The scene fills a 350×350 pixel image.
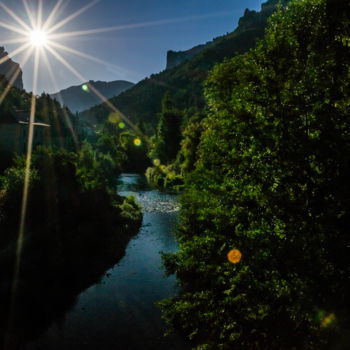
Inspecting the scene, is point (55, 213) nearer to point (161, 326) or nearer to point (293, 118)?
point (161, 326)

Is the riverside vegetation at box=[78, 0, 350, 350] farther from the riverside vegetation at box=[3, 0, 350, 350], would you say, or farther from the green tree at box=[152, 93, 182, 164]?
the green tree at box=[152, 93, 182, 164]

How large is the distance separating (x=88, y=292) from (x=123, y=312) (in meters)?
3.99

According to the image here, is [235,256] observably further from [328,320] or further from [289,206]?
[328,320]

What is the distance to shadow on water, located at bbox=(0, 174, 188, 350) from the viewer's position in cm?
1680

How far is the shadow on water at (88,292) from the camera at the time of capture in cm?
1680

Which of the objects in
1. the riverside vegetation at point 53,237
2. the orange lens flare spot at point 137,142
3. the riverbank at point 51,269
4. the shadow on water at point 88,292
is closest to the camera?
the shadow on water at point 88,292

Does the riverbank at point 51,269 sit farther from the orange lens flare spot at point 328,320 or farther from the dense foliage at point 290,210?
the orange lens flare spot at point 328,320

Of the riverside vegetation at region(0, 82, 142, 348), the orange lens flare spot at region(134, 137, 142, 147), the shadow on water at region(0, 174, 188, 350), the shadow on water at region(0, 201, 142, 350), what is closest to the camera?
the shadow on water at region(0, 174, 188, 350)

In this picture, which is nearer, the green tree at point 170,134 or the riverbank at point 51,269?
the riverbank at point 51,269

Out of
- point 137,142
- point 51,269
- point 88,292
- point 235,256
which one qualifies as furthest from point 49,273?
point 137,142

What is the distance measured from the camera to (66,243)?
91.1 feet

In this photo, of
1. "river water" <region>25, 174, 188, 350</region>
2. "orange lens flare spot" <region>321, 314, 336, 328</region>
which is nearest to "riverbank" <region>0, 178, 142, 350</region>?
"river water" <region>25, 174, 188, 350</region>

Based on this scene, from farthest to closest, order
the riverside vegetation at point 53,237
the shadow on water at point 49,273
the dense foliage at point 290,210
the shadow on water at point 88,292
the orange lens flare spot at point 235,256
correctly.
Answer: the riverside vegetation at point 53,237 < the shadow on water at point 49,273 < the shadow on water at point 88,292 < the orange lens flare spot at point 235,256 < the dense foliage at point 290,210

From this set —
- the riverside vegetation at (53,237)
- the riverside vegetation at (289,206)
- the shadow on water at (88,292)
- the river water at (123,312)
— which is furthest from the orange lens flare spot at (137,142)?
the riverside vegetation at (289,206)
